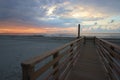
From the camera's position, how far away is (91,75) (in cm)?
407

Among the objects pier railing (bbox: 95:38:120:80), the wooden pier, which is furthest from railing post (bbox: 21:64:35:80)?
pier railing (bbox: 95:38:120:80)

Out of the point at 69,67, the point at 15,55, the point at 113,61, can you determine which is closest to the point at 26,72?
the point at 113,61

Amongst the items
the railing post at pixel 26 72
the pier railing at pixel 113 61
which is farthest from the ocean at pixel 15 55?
the railing post at pixel 26 72

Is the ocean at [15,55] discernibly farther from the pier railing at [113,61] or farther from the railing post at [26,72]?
the railing post at [26,72]

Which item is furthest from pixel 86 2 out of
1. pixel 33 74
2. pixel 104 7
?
pixel 33 74

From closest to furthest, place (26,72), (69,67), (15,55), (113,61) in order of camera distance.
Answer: (26,72) → (113,61) → (69,67) → (15,55)

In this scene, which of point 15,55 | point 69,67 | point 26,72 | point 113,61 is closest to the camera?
point 26,72

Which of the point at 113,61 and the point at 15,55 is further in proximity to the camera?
the point at 15,55

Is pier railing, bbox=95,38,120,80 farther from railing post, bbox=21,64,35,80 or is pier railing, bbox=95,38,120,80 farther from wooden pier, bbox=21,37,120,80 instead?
railing post, bbox=21,64,35,80

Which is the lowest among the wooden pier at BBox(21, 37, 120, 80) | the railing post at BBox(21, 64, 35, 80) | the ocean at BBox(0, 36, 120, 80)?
the ocean at BBox(0, 36, 120, 80)

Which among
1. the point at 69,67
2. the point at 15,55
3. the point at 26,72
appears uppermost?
the point at 26,72

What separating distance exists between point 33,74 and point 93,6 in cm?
1149

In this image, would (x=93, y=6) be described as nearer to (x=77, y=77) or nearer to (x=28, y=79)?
(x=77, y=77)

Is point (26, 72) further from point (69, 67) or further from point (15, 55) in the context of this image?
point (15, 55)
